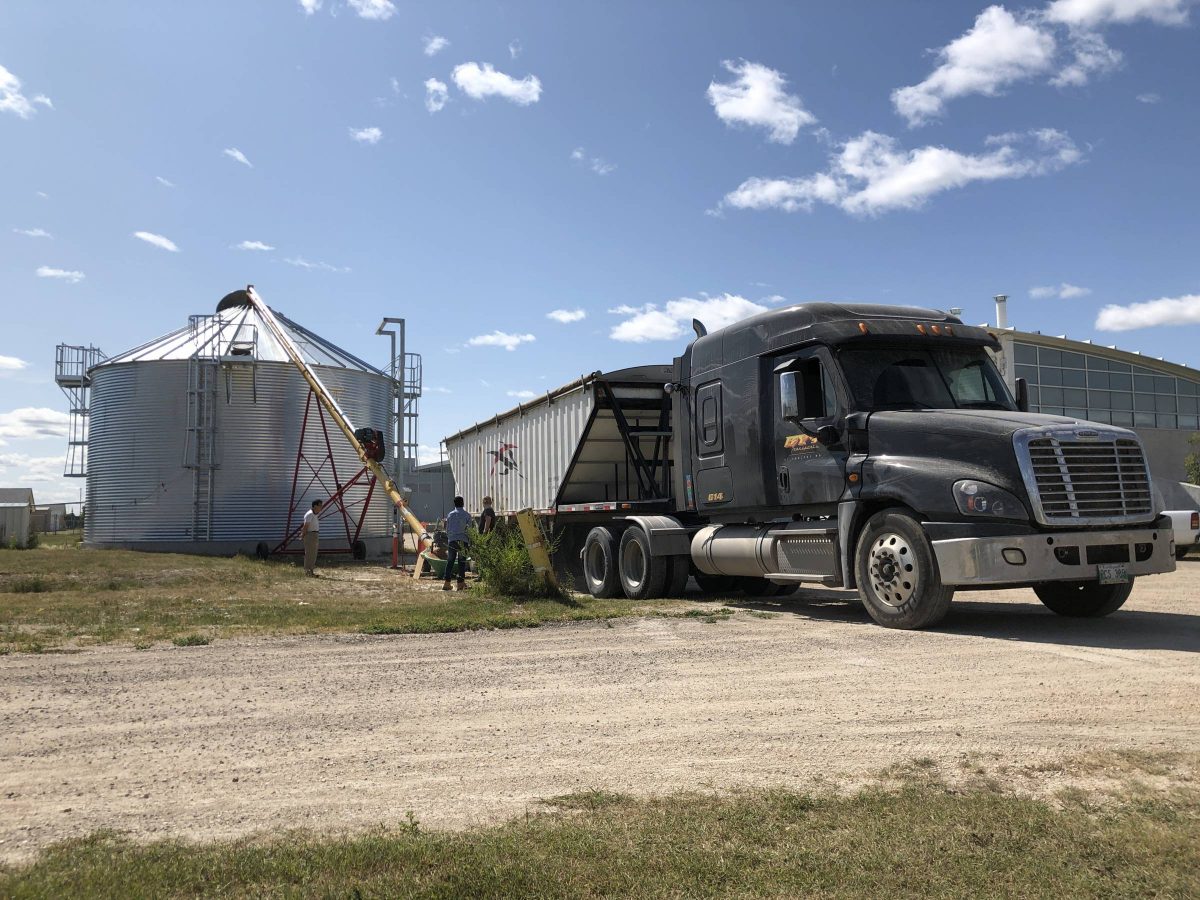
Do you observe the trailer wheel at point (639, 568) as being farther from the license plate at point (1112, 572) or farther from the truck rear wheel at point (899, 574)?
the license plate at point (1112, 572)

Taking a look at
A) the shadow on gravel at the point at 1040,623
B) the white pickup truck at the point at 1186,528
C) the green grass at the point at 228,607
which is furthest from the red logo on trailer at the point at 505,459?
the white pickup truck at the point at 1186,528

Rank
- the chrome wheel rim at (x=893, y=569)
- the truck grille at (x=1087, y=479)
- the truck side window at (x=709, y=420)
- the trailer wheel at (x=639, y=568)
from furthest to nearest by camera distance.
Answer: the trailer wheel at (x=639, y=568) → the truck side window at (x=709, y=420) → the chrome wheel rim at (x=893, y=569) → the truck grille at (x=1087, y=479)

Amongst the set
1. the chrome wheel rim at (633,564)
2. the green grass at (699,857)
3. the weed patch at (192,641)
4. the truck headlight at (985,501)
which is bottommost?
the green grass at (699,857)

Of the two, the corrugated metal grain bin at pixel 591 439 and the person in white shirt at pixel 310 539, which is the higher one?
the corrugated metal grain bin at pixel 591 439

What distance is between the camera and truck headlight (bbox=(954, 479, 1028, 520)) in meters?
9.02

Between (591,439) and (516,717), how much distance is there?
9.77 meters

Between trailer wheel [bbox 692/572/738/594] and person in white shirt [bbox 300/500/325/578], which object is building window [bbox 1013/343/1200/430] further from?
person in white shirt [bbox 300/500/325/578]

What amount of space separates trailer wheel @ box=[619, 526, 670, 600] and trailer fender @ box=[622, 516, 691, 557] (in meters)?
0.10

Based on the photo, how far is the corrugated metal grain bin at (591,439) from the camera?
609 inches

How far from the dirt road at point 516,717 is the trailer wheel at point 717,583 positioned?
5194 mm

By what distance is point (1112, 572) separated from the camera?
9227 mm

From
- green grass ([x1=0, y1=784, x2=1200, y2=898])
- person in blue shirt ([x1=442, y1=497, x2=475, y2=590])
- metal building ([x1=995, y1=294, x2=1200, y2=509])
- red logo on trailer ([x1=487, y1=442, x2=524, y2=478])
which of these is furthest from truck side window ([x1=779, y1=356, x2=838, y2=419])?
metal building ([x1=995, y1=294, x2=1200, y2=509])

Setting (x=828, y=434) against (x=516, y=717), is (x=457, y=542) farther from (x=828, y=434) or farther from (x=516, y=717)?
(x=516, y=717)

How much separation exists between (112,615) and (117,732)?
23.1ft
